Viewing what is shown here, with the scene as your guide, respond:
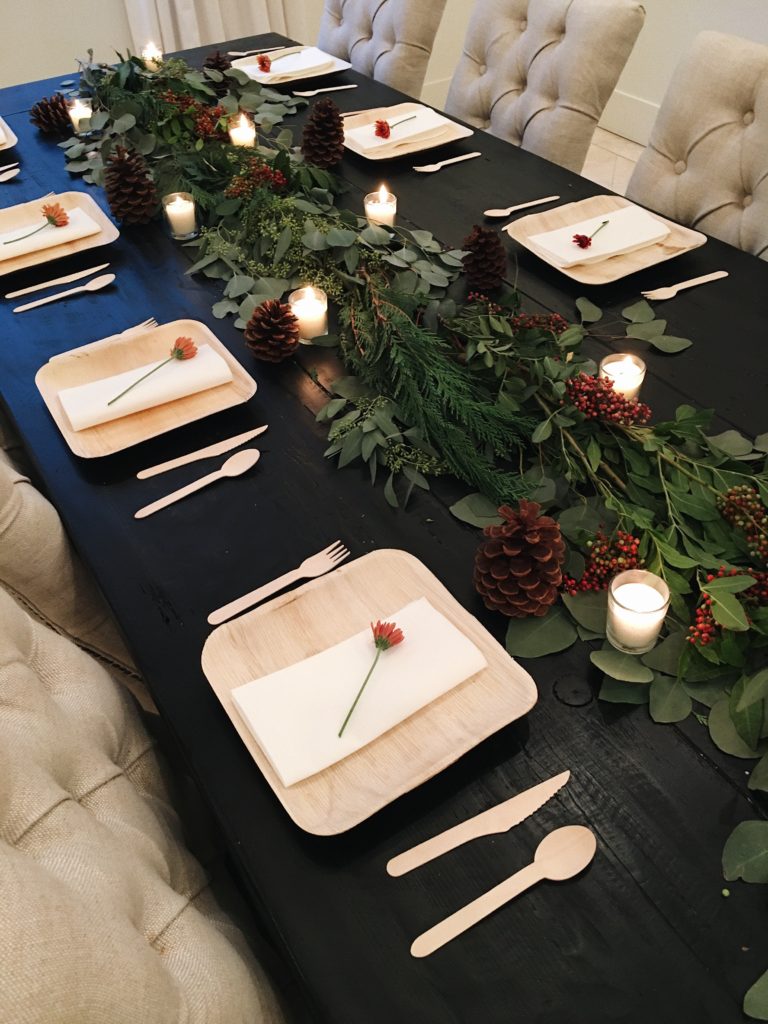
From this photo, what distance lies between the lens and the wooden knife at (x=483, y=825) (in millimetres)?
636

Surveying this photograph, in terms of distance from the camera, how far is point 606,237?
4.38 ft

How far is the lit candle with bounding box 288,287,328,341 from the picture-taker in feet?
3.91

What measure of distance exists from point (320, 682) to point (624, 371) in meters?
0.57

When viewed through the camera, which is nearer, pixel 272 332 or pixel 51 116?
pixel 272 332

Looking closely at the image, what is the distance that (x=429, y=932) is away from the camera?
23.4 inches

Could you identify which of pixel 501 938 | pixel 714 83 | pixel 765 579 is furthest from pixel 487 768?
pixel 714 83

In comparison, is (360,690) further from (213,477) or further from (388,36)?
(388,36)

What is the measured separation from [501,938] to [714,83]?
1.49 metres

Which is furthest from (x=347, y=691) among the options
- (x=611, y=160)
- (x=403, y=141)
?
(x=611, y=160)

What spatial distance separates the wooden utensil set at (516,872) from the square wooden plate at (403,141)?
1.41 meters

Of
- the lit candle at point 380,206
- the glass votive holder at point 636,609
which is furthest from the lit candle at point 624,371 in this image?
the lit candle at point 380,206

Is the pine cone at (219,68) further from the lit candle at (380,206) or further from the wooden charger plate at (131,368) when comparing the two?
the wooden charger plate at (131,368)

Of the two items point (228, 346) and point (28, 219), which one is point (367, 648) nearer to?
point (228, 346)

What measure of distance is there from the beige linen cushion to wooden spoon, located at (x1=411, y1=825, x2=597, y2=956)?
0.55 ft
